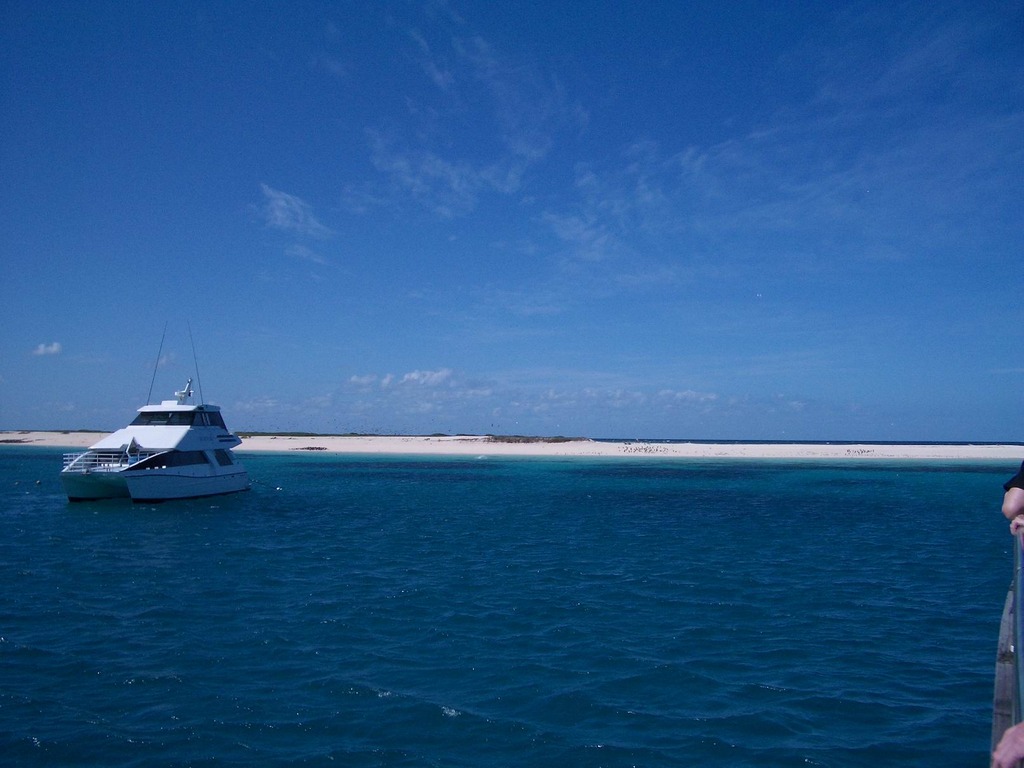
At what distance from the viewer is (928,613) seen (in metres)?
15.5

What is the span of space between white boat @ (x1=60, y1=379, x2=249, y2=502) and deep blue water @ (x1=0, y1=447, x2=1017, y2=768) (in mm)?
7033

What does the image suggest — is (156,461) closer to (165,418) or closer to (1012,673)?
(165,418)

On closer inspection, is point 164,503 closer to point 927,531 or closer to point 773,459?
point 927,531

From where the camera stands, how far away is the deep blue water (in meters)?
9.16

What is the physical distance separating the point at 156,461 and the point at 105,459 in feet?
9.66

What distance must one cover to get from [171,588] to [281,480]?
139 feet

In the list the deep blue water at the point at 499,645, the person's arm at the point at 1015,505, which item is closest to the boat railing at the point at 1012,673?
the person's arm at the point at 1015,505

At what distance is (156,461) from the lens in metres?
37.2

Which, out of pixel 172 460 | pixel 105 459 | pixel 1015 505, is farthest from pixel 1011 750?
pixel 105 459

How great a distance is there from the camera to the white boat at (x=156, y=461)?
118ft

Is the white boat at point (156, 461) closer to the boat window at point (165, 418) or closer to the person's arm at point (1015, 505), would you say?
the boat window at point (165, 418)

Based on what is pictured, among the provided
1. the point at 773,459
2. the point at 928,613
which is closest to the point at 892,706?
the point at 928,613

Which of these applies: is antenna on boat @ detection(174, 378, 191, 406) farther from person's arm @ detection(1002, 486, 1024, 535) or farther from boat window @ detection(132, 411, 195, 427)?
person's arm @ detection(1002, 486, 1024, 535)

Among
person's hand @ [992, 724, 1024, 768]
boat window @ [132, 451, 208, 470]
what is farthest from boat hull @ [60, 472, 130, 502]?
person's hand @ [992, 724, 1024, 768]
